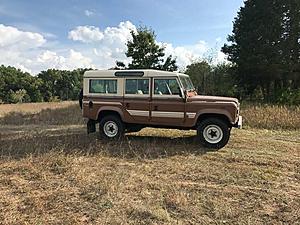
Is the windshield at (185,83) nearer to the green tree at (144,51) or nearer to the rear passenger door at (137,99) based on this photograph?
the rear passenger door at (137,99)

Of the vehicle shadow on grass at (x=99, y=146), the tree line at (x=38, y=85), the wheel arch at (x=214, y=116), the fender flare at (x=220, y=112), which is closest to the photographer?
the vehicle shadow on grass at (x=99, y=146)

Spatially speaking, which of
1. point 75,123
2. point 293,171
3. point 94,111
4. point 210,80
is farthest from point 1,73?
point 293,171

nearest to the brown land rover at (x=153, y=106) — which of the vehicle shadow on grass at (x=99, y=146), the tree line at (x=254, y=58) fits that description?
the vehicle shadow on grass at (x=99, y=146)

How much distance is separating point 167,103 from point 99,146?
86.5 inches

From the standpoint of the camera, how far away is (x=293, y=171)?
5.99m

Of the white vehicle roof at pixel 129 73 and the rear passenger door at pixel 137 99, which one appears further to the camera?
the rear passenger door at pixel 137 99

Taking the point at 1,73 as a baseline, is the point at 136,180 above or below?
below

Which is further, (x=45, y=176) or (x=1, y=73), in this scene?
(x=1, y=73)

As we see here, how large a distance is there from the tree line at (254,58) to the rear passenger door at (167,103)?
35.9ft

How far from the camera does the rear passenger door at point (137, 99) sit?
846cm

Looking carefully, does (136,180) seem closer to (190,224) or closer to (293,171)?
(190,224)

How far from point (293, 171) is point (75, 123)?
33.0ft

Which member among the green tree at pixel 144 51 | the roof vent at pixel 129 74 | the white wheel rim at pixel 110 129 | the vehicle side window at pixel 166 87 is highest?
the green tree at pixel 144 51

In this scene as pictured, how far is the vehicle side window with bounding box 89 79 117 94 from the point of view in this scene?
882cm
